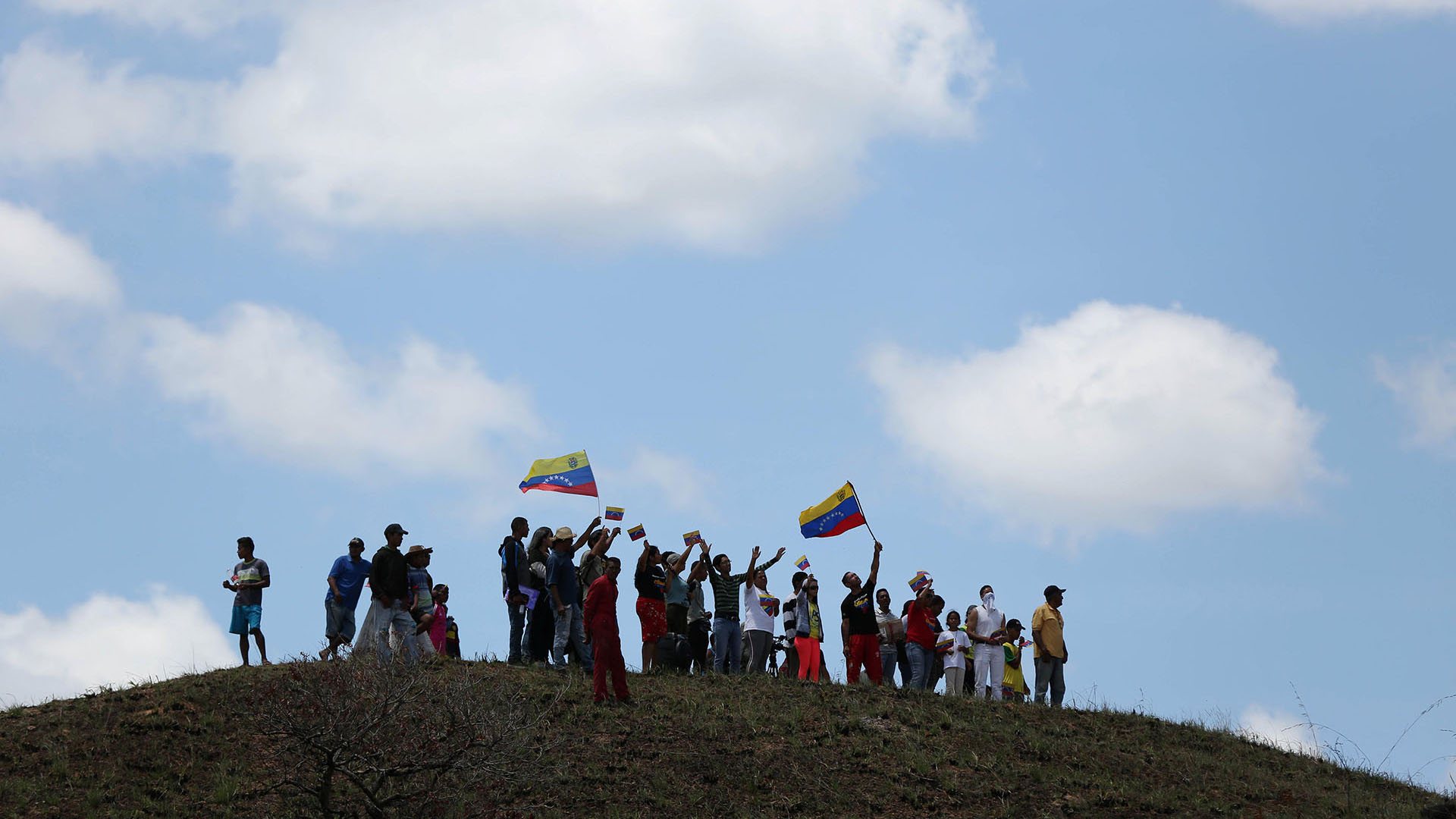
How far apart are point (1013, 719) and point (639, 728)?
5017mm

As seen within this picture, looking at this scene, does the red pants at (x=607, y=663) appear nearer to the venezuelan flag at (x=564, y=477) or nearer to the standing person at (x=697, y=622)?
→ the standing person at (x=697, y=622)

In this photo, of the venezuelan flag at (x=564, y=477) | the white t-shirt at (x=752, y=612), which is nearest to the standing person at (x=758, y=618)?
the white t-shirt at (x=752, y=612)

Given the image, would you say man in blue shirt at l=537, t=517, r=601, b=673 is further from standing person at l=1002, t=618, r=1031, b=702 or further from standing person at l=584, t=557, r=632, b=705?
standing person at l=1002, t=618, r=1031, b=702

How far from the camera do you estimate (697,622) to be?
1980cm

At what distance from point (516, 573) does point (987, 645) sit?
6685 mm

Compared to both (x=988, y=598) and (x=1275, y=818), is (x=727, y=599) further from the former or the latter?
(x=1275, y=818)

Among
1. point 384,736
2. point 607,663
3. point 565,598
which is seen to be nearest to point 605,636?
point 607,663

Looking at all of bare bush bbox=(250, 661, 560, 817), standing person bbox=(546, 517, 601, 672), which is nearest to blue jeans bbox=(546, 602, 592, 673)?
standing person bbox=(546, 517, 601, 672)

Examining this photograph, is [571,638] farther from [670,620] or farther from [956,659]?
[956,659]

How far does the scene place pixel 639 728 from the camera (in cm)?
1584

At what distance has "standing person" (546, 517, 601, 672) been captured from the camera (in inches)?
685

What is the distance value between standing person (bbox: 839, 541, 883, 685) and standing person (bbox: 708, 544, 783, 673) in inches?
56.1

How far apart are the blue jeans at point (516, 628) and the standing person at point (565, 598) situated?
618 mm

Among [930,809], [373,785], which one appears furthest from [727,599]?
[373,785]
